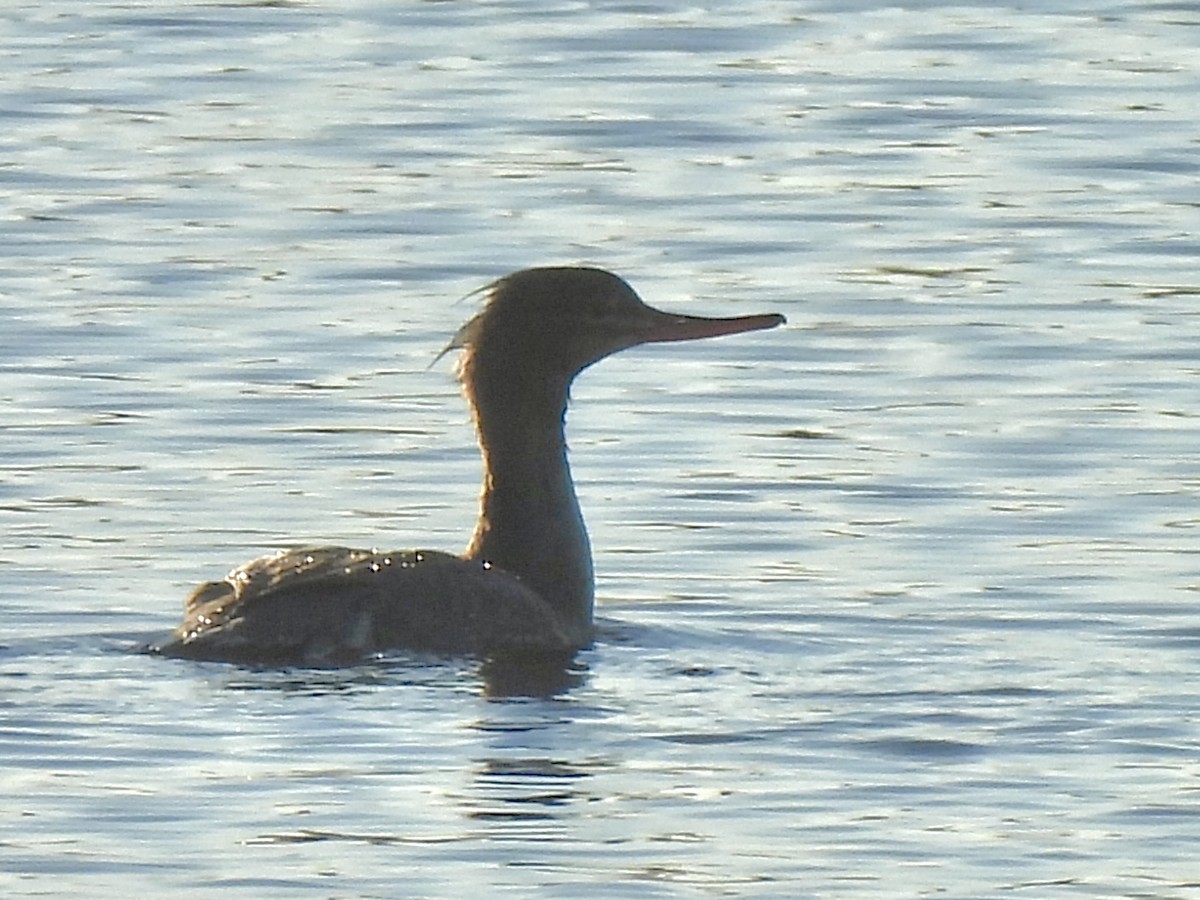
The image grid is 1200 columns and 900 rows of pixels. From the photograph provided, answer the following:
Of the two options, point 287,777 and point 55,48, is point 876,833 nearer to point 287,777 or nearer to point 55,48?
point 287,777

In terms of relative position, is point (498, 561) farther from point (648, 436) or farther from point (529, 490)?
point (648, 436)

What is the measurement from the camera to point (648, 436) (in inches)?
608

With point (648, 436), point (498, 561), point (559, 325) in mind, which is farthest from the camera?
point (648, 436)

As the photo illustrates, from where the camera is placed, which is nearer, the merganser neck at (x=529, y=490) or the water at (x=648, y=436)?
the water at (x=648, y=436)

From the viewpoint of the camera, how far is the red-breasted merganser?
477 inches

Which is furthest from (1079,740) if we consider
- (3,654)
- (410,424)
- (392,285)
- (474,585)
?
(392,285)

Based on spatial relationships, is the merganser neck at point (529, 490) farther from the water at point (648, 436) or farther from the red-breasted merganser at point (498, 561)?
the water at point (648, 436)

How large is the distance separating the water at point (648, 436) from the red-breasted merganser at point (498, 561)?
16cm

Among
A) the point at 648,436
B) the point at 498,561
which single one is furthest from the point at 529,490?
the point at 648,436

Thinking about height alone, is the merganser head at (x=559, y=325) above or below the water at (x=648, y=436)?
above

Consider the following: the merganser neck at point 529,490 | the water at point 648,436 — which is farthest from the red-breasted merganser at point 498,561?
the water at point 648,436

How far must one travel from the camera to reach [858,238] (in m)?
18.8

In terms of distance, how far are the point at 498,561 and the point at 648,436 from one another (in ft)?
7.74

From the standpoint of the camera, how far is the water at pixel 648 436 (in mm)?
10484
